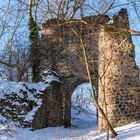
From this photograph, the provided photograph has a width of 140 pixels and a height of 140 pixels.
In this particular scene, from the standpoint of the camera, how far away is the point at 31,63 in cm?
1941

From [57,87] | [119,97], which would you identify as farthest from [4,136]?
[57,87]

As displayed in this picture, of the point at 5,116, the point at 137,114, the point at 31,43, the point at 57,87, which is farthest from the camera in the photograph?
the point at 31,43

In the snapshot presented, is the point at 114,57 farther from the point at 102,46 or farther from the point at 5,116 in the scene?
→ the point at 5,116

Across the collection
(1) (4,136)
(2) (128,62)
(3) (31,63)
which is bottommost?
(1) (4,136)

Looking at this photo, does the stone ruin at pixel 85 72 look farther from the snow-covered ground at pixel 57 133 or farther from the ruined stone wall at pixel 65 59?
the snow-covered ground at pixel 57 133

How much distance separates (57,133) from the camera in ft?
50.0

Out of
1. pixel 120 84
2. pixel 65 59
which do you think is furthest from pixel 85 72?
pixel 120 84

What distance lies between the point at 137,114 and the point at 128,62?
58.8 inches

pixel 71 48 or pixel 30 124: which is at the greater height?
pixel 71 48

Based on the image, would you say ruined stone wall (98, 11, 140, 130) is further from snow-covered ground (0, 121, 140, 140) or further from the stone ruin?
snow-covered ground (0, 121, 140, 140)

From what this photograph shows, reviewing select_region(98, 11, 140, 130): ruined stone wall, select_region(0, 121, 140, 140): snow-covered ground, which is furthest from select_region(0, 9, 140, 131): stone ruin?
select_region(0, 121, 140, 140): snow-covered ground

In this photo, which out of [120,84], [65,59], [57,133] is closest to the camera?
[120,84]

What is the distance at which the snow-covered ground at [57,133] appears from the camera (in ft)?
35.0

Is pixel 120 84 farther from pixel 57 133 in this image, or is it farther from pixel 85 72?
pixel 85 72
